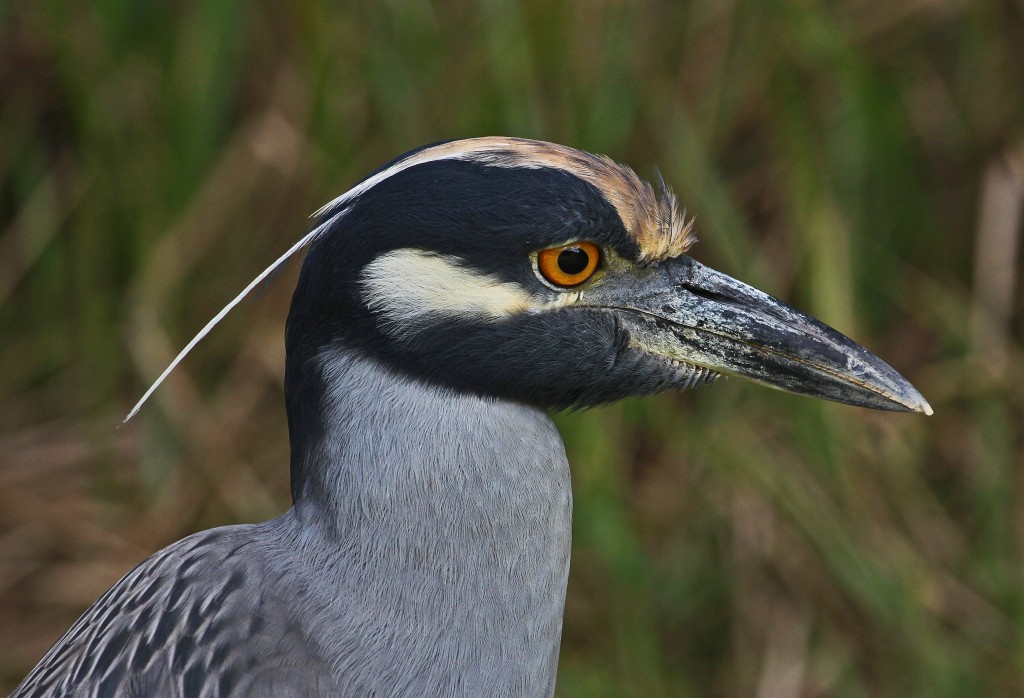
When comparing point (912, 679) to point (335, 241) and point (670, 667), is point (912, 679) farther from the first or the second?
point (335, 241)

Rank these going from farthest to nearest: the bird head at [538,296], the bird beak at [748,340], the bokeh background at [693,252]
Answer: the bokeh background at [693,252] < the bird beak at [748,340] < the bird head at [538,296]

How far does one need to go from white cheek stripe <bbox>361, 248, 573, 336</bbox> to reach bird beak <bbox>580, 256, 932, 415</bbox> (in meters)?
0.23

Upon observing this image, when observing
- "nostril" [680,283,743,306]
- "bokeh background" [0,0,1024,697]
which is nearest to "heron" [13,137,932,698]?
"nostril" [680,283,743,306]

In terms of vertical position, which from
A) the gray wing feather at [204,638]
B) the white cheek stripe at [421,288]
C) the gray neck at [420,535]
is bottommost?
the gray wing feather at [204,638]

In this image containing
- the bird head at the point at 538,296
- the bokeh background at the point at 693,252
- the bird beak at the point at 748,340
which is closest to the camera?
the bird head at the point at 538,296

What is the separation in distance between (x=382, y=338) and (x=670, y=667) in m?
2.19

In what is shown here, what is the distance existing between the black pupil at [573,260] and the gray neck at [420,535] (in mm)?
280

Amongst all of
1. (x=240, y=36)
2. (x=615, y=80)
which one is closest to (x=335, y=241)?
(x=615, y=80)

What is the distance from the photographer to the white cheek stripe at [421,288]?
2.01 metres

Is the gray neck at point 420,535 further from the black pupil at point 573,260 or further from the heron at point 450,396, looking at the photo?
the black pupil at point 573,260

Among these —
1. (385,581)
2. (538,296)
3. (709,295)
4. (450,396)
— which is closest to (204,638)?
(385,581)

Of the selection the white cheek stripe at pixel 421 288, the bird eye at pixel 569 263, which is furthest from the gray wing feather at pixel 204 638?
the bird eye at pixel 569 263

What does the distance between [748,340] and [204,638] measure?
1100 mm

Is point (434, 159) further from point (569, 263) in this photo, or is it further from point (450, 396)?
point (450, 396)
